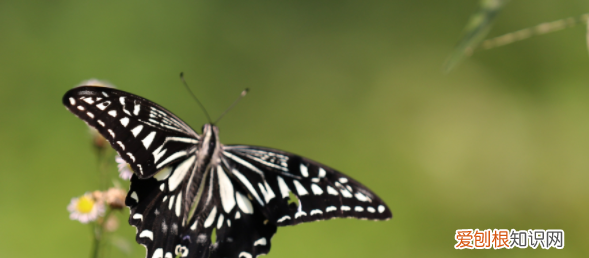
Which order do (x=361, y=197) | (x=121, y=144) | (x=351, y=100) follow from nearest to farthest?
(x=121, y=144) → (x=361, y=197) → (x=351, y=100)

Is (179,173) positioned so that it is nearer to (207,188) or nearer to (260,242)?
(207,188)

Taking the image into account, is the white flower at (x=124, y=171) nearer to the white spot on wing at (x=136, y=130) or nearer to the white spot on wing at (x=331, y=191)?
the white spot on wing at (x=136, y=130)

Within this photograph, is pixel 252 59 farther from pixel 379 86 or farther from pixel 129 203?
pixel 129 203

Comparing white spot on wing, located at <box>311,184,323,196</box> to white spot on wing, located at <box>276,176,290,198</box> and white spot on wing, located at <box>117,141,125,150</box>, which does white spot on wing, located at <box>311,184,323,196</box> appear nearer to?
white spot on wing, located at <box>276,176,290,198</box>

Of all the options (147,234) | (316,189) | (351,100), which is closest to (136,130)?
(147,234)

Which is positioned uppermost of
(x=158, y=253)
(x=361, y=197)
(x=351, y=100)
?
(x=351, y=100)

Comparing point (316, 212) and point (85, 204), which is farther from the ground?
point (316, 212)
